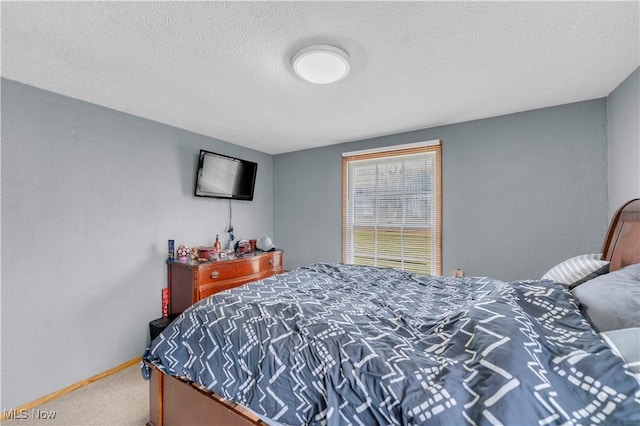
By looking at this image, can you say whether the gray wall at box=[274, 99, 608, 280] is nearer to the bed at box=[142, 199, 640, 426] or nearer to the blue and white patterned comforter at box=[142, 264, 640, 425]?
the bed at box=[142, 199, 640, 426]

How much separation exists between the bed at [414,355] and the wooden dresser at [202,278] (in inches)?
42.0

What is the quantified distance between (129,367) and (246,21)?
3062 mm

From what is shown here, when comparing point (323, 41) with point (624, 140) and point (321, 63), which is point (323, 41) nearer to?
point (321, 63)

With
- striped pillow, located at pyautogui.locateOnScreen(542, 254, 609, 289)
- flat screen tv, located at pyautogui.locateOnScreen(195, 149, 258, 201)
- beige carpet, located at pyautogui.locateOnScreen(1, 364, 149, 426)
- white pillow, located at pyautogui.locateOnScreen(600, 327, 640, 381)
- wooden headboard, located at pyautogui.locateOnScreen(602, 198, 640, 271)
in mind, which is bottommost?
beige carpet, located at pyautogui.locateOnScreen(1, 364, 149, 426)

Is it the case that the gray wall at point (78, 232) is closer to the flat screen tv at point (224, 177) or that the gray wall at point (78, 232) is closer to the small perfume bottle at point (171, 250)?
the small perfume bottle at point (171, 250)

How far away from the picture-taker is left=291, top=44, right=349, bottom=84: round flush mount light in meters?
1.50

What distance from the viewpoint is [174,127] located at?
289 centimetres

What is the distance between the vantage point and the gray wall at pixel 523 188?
2250mm

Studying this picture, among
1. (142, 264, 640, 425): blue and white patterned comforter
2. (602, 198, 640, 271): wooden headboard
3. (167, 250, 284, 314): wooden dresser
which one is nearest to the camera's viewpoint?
(142, 264, 640, 425): blue and white patterned comforter

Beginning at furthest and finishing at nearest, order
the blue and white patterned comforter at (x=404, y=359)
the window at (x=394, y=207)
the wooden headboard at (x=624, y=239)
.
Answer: the window at (x=394, y=207) < the wooden headboard at (x=624, y=239) < the blue and white patterned comforter at (x=404, y=359)

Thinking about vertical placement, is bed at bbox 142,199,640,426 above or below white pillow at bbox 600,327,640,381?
below

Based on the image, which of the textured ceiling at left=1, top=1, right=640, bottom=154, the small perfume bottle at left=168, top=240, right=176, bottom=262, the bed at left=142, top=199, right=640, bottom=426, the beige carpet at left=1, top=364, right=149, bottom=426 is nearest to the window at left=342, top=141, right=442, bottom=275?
the textured ceiling at left=1, top=1, right=640, bottom=154

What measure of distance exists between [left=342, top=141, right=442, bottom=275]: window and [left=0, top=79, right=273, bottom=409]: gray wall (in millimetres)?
2117

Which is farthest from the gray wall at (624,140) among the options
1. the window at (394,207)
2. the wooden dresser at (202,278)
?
the wooden dresser at (202,278)
